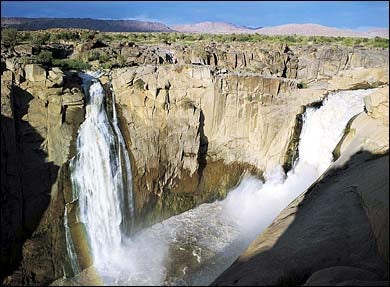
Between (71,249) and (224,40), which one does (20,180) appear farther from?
(224,40)

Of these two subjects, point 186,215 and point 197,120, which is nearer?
point 186,215

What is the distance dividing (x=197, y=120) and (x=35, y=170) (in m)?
7.56

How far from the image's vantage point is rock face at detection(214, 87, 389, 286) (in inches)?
362

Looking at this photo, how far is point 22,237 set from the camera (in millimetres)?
14094

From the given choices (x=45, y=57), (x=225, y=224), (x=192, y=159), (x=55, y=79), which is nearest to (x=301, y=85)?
(x=192, y=159)

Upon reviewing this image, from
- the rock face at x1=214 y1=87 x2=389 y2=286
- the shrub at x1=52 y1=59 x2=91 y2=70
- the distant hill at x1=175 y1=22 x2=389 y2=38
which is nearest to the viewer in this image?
the rock face at x1=214 y1=87 x2=389 y2=286

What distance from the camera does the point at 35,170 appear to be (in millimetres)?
14461

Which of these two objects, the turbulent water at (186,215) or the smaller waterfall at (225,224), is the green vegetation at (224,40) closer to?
the smaller waterfall at (225,224)

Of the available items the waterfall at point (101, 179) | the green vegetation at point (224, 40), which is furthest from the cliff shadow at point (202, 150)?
the green vegetation at point (224, 40)

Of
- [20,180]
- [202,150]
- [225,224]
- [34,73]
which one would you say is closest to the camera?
[20,180]

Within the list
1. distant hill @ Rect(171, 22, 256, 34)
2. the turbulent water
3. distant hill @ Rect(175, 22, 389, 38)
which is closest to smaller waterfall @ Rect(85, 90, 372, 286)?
the turbulent water

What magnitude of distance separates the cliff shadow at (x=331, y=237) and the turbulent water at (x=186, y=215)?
9.68ft

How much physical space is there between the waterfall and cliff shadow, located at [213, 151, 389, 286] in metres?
6.04

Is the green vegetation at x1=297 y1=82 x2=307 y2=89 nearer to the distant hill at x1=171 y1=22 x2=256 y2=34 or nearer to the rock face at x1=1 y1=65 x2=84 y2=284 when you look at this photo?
the rock face at x1=1 y1=65 x2=84 y2=284
